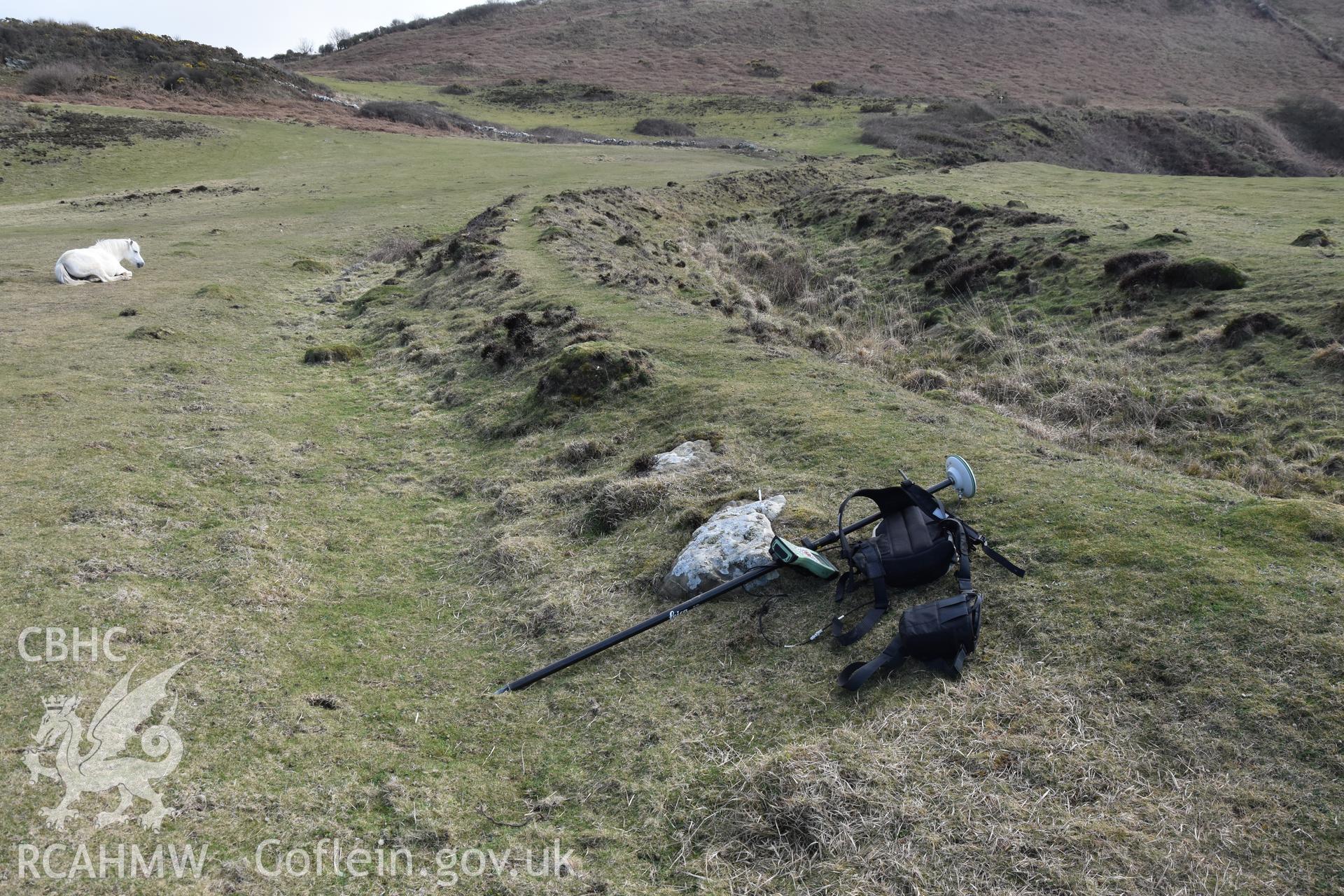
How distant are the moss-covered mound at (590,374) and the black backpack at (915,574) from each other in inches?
240

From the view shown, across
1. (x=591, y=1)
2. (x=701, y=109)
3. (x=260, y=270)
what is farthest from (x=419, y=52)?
(x=260, y=270)

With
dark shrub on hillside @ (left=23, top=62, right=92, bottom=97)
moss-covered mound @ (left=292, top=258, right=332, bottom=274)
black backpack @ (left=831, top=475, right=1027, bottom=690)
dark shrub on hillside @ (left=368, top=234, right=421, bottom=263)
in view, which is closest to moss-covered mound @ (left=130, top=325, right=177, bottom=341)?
moss-covered mound @ (left=292, top=258, right=332, bottom=274)

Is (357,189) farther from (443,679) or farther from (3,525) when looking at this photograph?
(443,679)

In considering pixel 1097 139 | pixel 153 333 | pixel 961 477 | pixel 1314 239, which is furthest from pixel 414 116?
pixel 961 477

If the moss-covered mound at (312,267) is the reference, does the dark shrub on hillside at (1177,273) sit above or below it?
above

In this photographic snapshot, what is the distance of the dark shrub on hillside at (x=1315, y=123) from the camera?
5953 cm

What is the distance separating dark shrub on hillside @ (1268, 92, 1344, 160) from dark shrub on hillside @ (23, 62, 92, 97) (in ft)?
294

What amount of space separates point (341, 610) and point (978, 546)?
6.18 metres

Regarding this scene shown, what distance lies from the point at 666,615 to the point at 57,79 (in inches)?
2538

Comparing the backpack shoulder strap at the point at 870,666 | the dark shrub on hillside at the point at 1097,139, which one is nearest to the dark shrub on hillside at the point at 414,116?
the dark shrub on hillside at the point at 1097,139

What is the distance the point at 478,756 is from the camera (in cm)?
574

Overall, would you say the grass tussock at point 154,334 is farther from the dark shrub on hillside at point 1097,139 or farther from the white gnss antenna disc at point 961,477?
the dark shrub on hillside at point 1097,139

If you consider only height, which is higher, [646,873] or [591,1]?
[591,1]

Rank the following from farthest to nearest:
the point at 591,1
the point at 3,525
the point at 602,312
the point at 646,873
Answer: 1. the point at 591,1
2. the point at 602,312
3. the point at 3,525
4. the point at 646,873
